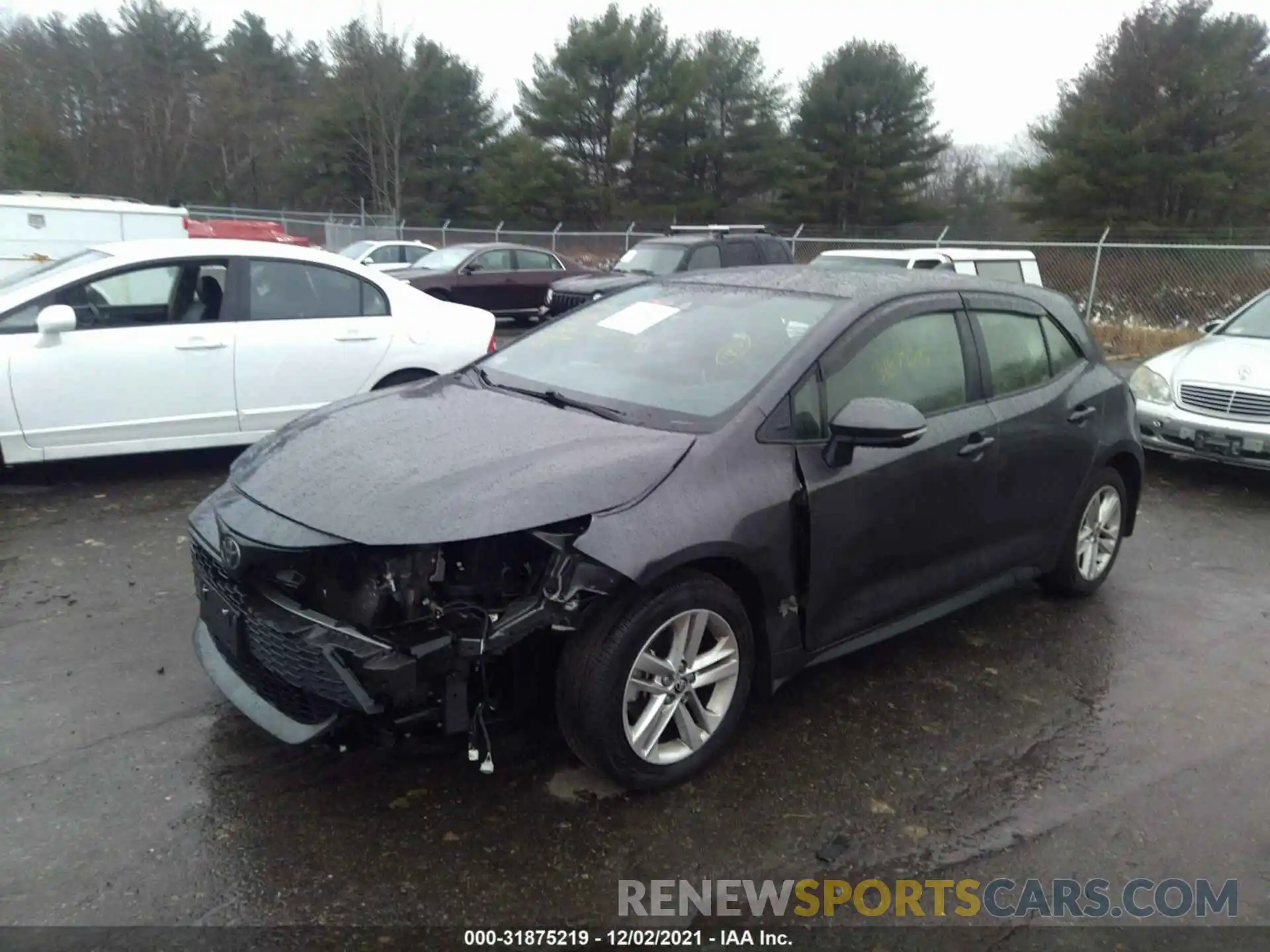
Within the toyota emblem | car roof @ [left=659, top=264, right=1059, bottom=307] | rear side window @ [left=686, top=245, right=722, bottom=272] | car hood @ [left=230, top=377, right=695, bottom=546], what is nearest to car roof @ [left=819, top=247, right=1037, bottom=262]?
rear side window @ [left=686, top=245, right=722, bottom=272]

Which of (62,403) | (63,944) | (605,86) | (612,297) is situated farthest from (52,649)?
(605,86)

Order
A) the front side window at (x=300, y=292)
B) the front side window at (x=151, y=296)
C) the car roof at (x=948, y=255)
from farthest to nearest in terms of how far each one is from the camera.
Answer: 1. the car roof at (x=948, y=255)
2. the front side window at (x=300, y=292)
3. the front side window at (x=151, y=296)

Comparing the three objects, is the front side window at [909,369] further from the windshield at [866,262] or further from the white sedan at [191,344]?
the windshield at [866,262]

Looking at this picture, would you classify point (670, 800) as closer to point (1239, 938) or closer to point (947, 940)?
point (947, 940)

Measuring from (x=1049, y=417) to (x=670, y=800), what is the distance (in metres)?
2.52

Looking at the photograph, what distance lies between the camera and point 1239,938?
9.04 ft

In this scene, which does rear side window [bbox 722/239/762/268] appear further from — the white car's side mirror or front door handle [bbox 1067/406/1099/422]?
front door handle [bbox 1067/406/1099/422]

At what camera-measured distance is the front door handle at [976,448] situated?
13.2ft

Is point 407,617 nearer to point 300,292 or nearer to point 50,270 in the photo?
point 300,292

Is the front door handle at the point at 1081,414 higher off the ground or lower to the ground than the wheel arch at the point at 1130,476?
higher

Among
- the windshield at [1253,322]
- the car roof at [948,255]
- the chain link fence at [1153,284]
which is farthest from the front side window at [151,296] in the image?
the chain link fence at [1153,284]

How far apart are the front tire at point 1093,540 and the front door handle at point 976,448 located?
983 mm

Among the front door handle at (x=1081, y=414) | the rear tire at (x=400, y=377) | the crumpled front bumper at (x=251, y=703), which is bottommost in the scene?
the crumpled front bumper at (x=251, y=703)

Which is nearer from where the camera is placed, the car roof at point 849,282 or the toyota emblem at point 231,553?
the toyota emblem at point 231,553
